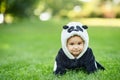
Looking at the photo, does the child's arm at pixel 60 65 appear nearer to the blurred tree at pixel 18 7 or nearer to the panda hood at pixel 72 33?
the panda hood at pixel 72 33

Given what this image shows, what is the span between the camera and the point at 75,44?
583cm

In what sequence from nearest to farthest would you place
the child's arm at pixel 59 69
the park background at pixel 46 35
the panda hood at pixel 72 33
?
1. the panda hood at pixel 72 33
2. the child's arm at pixel 59 69
3. the park background at pixel 46 35

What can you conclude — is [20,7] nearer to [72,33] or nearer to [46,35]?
[46,35]

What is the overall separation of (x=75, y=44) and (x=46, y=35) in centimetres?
1050

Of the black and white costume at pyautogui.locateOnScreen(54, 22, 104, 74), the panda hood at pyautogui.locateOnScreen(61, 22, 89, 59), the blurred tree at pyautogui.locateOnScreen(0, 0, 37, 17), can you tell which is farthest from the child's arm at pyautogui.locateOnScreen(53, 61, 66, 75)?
the blurred tree at pyautogui.locateOnScreen(0, 0, 37, 17)

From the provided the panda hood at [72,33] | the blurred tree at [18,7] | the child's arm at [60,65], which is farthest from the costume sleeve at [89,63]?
the blurred tree at [18,7]

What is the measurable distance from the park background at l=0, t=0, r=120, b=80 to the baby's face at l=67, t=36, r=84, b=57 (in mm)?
406

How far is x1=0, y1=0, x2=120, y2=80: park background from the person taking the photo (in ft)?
20.5

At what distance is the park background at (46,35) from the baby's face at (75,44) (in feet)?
1.33

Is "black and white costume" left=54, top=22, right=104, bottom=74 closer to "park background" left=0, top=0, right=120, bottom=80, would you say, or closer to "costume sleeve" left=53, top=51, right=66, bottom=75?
"costume sleeve" left=53, top=51, right=66, bottom=75

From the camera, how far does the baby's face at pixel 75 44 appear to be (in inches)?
228

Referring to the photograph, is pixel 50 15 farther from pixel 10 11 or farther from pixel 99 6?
pixel 10 11

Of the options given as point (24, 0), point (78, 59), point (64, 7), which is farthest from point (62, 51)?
point (64, 7)

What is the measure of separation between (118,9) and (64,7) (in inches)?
203
